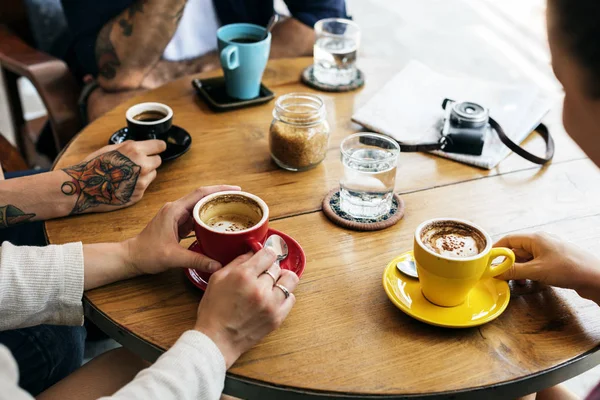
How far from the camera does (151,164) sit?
125cm

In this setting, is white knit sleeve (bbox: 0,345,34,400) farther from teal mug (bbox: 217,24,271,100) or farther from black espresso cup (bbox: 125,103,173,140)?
teal mug (bbox: 217,24,271,100)

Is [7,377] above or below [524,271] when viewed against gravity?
above

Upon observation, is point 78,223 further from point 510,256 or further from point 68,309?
point 510,256

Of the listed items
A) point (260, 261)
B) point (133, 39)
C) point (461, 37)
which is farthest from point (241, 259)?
point (461, 37)

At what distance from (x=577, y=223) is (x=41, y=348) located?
1.05 metres

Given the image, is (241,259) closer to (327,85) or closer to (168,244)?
(168,244)

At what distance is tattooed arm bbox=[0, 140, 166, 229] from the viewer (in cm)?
117

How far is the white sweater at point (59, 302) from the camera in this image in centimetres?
86

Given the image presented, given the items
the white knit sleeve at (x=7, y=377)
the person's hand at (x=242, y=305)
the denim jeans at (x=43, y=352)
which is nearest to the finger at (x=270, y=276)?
the person's hand at (x=242, y=305)

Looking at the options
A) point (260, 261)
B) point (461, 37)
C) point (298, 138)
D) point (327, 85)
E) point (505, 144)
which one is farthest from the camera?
point (461, 37)

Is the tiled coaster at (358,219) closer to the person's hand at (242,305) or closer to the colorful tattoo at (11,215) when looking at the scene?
the person's hand at (242,305)

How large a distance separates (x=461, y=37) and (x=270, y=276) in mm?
3263

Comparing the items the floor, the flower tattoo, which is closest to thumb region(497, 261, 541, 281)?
the flower tattoo

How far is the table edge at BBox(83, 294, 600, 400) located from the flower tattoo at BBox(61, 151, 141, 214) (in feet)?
0.99
